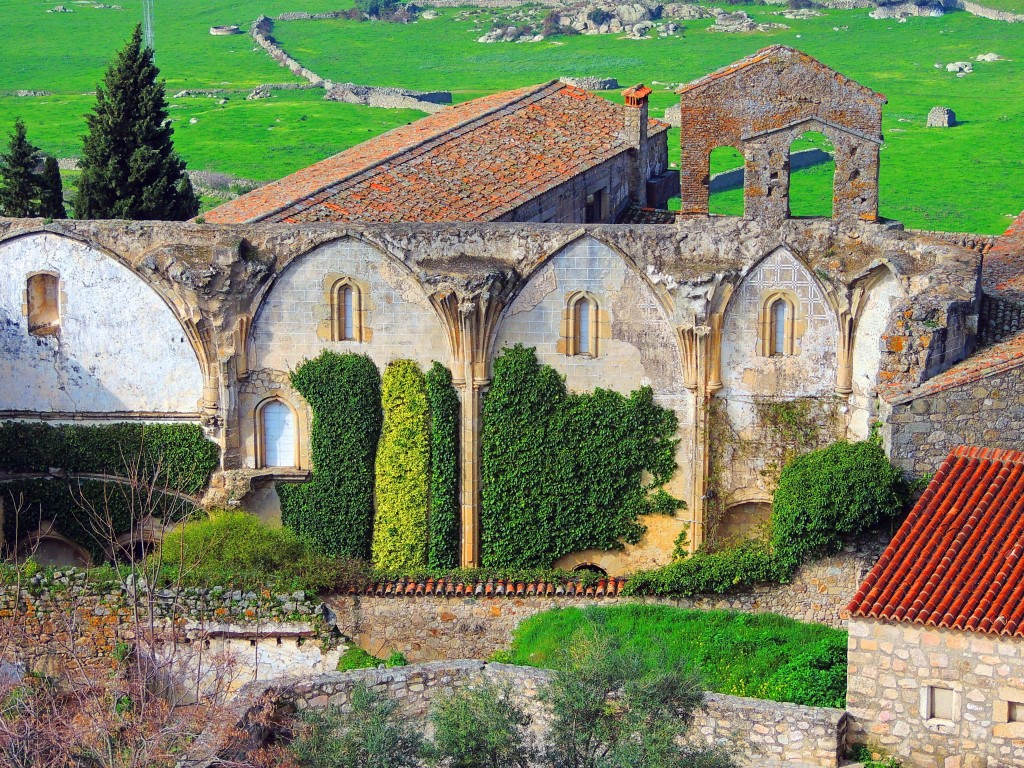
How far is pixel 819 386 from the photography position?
37.2 metres

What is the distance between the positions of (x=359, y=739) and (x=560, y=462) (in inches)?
458

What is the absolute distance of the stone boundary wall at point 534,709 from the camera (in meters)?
29.0

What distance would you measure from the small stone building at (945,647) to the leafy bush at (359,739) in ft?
21.8

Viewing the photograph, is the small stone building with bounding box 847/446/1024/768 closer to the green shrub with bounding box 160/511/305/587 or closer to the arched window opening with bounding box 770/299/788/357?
the arched window opening with bounding box 770/299/788/357

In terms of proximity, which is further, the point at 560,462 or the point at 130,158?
the point at 130,158

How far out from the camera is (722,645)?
3338cm

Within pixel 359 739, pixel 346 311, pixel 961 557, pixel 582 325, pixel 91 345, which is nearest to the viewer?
pixel 359 739

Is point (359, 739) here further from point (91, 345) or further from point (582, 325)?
point (91, 345)

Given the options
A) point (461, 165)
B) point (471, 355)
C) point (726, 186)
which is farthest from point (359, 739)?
point (726, 186)

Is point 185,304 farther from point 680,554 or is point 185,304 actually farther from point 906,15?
point 906,15

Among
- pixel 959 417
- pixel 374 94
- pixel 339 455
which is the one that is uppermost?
pixel 374 94

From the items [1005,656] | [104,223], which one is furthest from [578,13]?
[1005,656]

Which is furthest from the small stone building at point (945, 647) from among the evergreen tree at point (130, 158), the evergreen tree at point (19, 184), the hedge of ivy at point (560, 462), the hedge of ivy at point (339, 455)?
the evergreen tree at point (19, 184)

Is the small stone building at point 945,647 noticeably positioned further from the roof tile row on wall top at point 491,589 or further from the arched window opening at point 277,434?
the arched window opening at point 277,434
